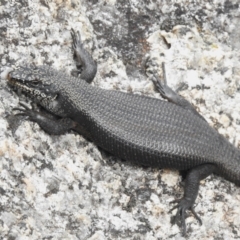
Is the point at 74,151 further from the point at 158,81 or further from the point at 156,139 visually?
the point at 158,81

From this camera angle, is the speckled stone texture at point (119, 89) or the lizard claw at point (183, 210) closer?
the speckled stone texture at point (119, 89)

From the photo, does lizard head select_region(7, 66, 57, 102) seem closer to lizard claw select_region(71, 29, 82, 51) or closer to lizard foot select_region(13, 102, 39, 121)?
lizard foot select_region(13, 102, 39, 121)

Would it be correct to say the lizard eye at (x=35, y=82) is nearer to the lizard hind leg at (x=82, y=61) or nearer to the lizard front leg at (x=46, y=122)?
the lizard front leg at (x=46, y=122)

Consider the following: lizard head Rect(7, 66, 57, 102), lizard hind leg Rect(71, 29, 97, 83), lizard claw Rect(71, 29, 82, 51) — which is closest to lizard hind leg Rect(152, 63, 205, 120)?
lizard hind leg Rect(71, 29, 97, 83)

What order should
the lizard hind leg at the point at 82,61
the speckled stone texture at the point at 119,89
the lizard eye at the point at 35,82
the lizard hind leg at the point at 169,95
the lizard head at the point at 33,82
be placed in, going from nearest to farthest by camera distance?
the speckled stone texture at the point at 119,89 < the lizard head at the point at 33,82 < the lizard eye at the point at 35,82 < the lizard hind leg at the point at 82,61 < the lizard hind leg at the point at 169,95

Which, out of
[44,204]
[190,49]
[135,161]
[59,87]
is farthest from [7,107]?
[190,49]

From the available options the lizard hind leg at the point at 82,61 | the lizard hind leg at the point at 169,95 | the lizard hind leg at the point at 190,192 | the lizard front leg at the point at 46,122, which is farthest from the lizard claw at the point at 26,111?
the lizard hind leg at the point at 190,192
